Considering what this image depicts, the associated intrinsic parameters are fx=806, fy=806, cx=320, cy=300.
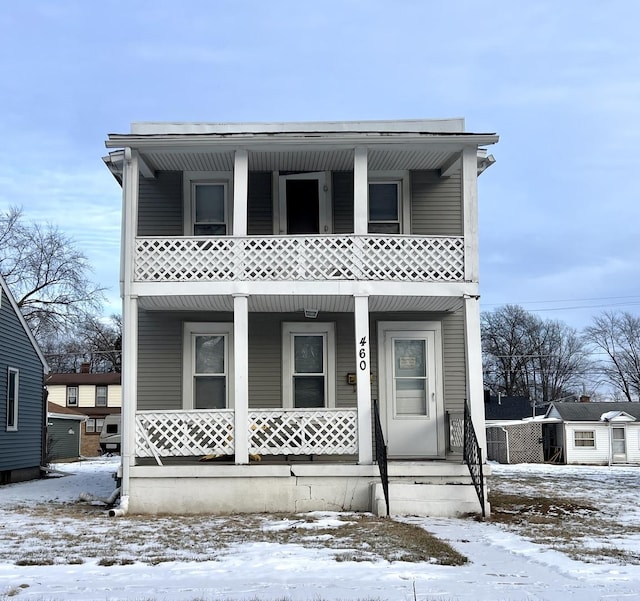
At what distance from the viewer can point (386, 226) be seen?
50.5 feet

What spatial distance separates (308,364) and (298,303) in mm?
1704

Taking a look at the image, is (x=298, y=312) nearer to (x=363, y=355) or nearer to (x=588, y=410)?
(x=363, y=355)

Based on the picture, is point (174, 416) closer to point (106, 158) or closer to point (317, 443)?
point (317, 443)

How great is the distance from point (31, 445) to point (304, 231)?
452 inches

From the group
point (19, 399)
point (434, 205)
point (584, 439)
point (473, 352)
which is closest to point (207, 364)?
point (473, 352)

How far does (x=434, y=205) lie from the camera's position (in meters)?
15.6

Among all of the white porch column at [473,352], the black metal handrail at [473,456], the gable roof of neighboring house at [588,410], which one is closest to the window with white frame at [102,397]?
the gable roof of neighboring house at [588,410]

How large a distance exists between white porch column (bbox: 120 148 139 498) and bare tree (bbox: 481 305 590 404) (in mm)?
52528

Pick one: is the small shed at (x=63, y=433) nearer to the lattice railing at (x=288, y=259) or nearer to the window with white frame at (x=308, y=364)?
the window with white frame at (x=308, y=364)

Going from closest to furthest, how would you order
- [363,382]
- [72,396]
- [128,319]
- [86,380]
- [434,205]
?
[363,382]
[128,319]
[434,205]
[72,396]
[86,380]

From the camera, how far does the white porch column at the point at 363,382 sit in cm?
1280

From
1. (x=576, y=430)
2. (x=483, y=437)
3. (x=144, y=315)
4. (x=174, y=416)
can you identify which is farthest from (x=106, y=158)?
(x=576, y=430)

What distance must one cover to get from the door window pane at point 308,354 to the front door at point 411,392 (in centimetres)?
121

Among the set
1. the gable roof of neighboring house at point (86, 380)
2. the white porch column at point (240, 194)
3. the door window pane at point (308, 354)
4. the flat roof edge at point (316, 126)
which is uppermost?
the flat roof edge at point (316, 126)
